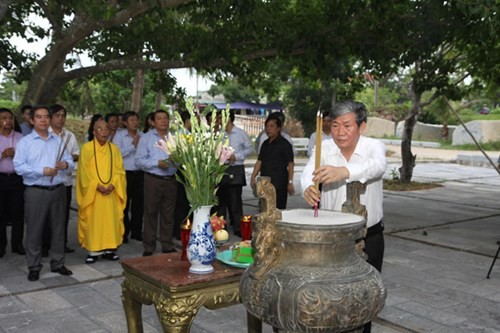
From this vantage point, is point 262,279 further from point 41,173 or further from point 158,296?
point 41,173

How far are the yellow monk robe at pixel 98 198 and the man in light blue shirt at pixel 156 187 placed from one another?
15.4 inches

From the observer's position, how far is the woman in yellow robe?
6359 mm

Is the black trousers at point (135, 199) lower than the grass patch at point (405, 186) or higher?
higher

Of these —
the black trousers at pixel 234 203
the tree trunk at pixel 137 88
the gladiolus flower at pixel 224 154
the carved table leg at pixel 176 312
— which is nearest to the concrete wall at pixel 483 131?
the tree trunk at pixel 137 88

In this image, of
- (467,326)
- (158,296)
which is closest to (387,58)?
(467,326)

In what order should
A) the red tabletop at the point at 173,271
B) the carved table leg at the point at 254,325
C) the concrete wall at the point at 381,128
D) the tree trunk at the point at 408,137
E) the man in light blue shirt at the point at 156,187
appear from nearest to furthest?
Answer: the red tabletop at the point at 173,271 < the carved table leg at the point at 254,325 < the man in light blue shirt at the point at 156,187 < the tree trunk at the point at 408,137 < the concrete wall at the point at 381,128

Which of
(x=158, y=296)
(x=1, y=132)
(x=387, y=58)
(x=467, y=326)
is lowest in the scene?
(x=467, y=326)

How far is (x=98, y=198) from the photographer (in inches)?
252

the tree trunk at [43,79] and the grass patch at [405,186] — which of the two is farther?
the grass patch at [405,186]

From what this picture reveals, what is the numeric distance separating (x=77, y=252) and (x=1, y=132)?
170cm

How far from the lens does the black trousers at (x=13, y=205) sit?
22.1 ft

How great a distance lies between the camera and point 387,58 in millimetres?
9586

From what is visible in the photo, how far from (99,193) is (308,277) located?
458cm

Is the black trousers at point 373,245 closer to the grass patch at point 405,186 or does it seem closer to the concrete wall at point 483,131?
the grass patch at point 405,186
